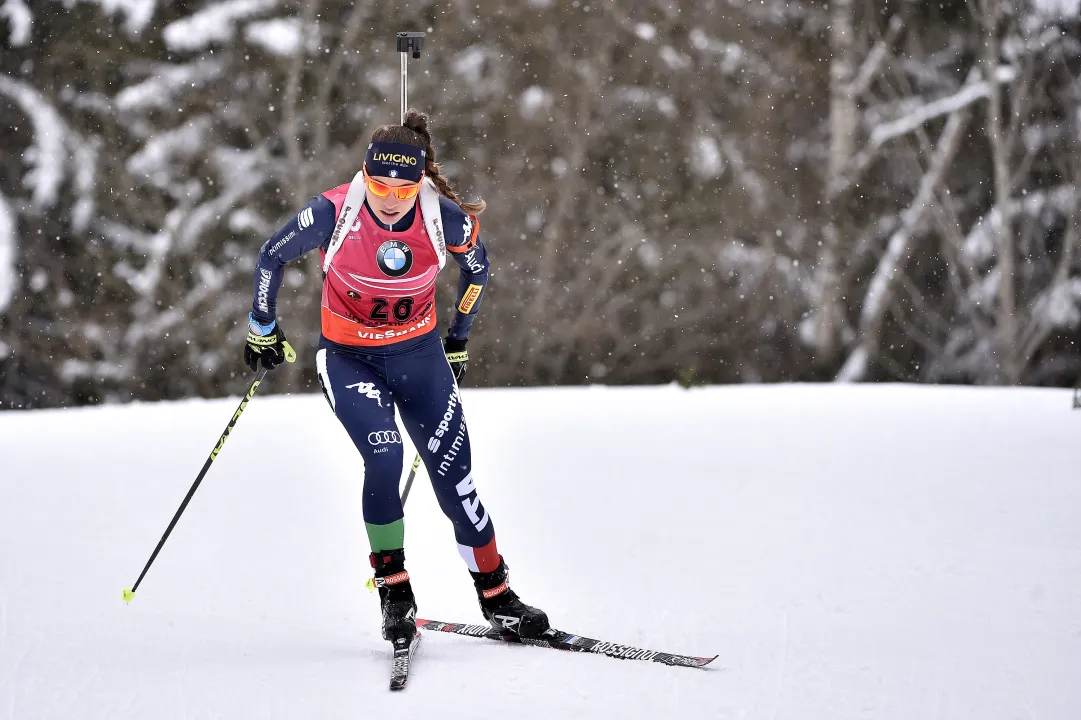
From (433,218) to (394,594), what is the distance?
3.97 feet

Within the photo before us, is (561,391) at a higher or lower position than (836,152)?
lower

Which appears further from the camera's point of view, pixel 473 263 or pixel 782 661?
pixel 473 263

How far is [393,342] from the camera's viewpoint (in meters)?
3.76

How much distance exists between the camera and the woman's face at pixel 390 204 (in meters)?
3.59

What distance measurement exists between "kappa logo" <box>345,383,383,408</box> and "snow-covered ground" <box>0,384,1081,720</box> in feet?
2.59

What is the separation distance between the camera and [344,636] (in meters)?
3.79

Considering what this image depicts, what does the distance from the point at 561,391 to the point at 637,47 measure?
5026mm

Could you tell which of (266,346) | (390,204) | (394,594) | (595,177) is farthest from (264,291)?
(595,177)

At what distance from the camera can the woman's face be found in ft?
11.8

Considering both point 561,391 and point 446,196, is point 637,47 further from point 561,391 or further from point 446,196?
point 446,196

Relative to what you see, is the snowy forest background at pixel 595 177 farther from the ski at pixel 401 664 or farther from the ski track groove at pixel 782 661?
the ski at pixel 401 664

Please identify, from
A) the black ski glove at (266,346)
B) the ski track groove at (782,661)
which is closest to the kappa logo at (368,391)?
the black ski glove at (266,346)

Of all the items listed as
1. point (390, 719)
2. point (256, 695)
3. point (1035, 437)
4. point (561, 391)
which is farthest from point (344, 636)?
point (561, 391)

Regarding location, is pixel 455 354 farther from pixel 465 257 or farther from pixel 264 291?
pixel 264 291
